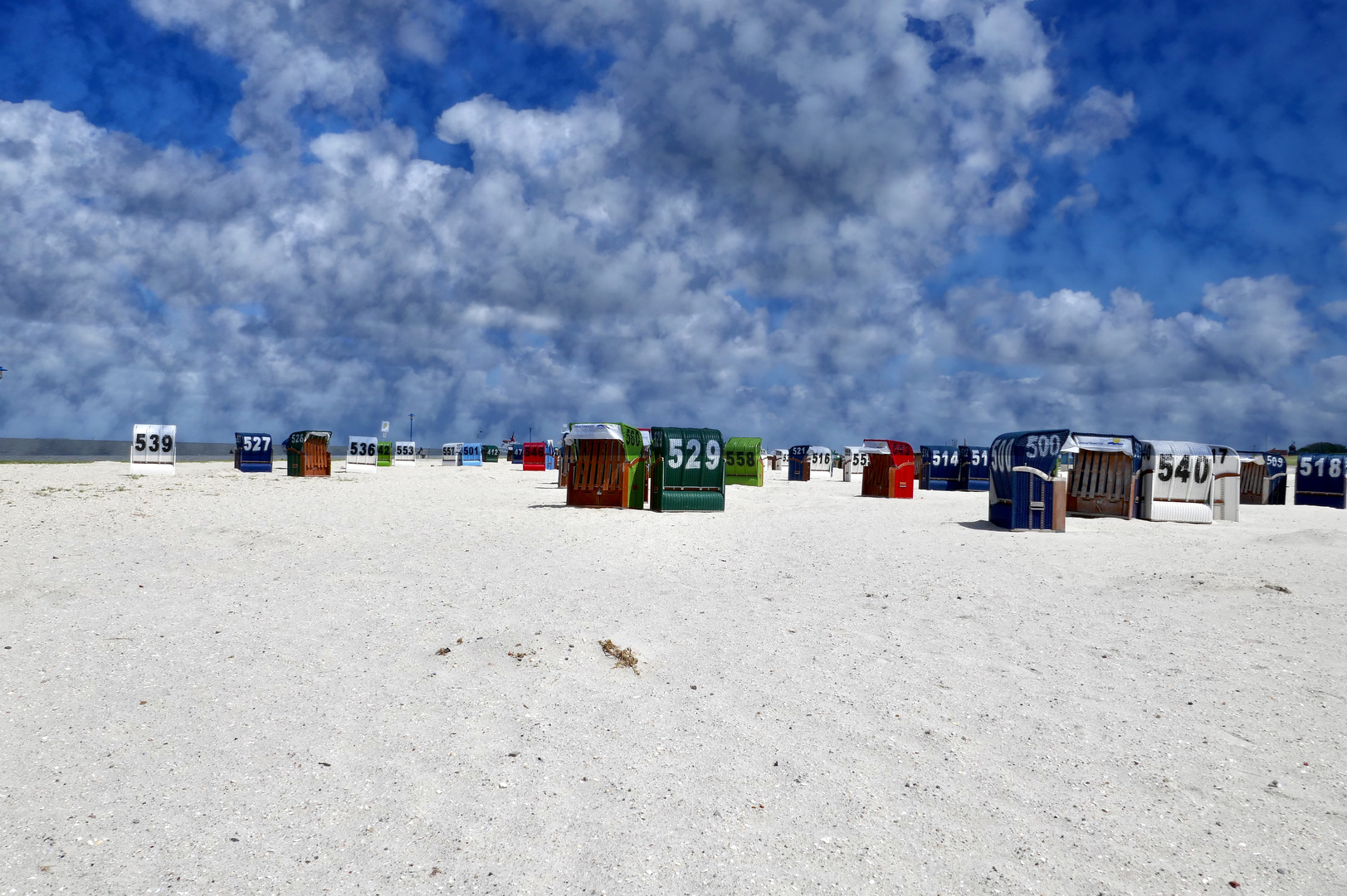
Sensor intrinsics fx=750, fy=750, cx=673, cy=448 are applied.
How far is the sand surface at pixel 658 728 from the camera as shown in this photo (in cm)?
401

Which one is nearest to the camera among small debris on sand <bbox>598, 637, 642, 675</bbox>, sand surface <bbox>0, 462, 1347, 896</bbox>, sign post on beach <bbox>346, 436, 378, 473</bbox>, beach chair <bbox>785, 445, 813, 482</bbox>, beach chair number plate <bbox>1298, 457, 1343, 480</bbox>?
sand surface <bbox>0, 462, 1347, 896</bbox>

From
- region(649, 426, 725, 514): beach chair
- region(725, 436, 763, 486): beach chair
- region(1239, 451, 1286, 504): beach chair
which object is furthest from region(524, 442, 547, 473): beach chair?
region(1239, 451, 1286, 504): beach chair

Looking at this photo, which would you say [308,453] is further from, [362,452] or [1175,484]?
[1175,484]

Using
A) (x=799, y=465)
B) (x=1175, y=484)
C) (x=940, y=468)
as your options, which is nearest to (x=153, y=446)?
(x=799, y=465)

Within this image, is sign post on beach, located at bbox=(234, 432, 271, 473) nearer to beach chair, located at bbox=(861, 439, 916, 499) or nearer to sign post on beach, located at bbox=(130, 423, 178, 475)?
sign post on beach, located at bbox=(130, 423, 178, 475)

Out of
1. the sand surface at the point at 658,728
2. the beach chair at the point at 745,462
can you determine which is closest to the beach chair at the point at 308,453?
the beach chair at the point at 745,462

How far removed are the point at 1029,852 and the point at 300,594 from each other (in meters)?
8.96

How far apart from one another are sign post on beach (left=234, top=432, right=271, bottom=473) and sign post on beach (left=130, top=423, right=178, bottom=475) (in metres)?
3.94

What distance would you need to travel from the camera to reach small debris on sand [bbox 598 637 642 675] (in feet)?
23.7

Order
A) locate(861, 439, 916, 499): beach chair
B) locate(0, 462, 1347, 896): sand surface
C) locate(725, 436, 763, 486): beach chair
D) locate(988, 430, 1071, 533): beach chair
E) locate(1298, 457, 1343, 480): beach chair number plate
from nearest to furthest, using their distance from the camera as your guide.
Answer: locate(0, 462, 1347, 896): sand surface, locate(988, 430, 1071, 533): beach chair, locate(861, 439, 916, 499): beach chair, locate(1298, 457, 1343, 480): beach chair number plate, locate(725, 436, 763, 486): beach chair

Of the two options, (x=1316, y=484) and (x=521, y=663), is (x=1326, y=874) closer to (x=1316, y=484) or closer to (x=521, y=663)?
(x=521, y=663)

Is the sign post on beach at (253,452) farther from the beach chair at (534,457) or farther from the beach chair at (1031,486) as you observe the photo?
the beach chair at (1031,486)

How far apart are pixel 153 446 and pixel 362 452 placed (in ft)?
57.0

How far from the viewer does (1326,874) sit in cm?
Answer: 394
